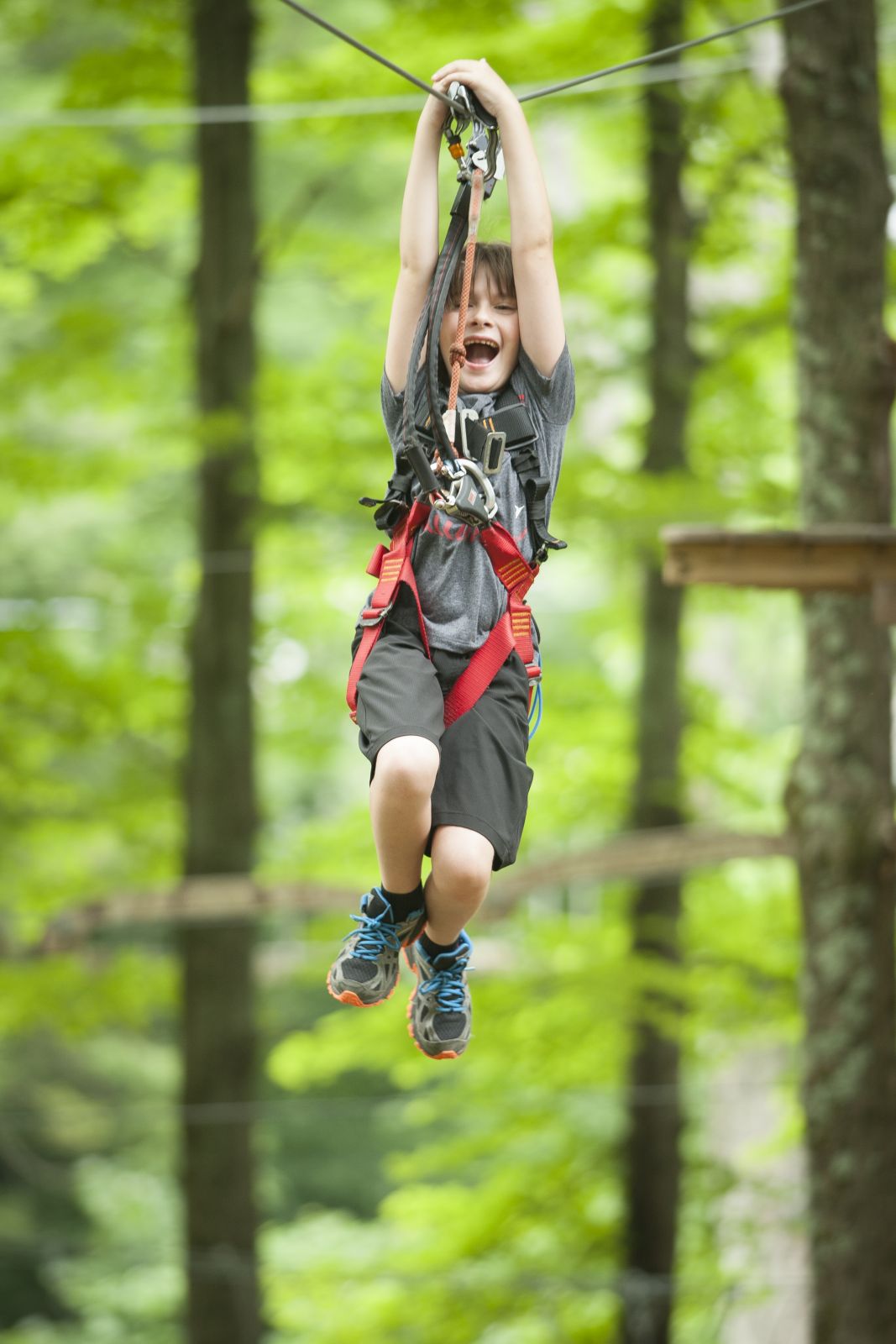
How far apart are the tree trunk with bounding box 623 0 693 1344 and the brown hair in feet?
16.0

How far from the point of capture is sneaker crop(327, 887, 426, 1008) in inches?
98.6

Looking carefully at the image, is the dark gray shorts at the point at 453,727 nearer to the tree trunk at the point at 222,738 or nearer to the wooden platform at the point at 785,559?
the wooden platform at the point at 785,559

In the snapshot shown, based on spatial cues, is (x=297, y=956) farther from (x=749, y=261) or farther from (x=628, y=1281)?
(x=749, y=261)

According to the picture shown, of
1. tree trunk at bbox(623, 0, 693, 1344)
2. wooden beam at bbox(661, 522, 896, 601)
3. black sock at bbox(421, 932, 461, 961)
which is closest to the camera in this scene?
black sock at bbox(421, 932, 461, 961)

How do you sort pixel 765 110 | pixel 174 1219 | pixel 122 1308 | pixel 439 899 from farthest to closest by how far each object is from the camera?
pixel 174 1219, pixel 122 1308, pixel 765 110, pixel 439 899

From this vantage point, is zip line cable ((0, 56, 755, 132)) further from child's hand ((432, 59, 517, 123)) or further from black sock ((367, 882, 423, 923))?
black sock ((367, 882, 423, 923))

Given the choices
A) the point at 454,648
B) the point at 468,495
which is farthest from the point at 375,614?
the point at 468,495

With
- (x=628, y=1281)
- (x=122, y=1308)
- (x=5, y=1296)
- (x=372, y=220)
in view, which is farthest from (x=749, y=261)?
(x=5, y=1296)

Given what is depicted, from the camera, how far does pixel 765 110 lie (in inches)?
298

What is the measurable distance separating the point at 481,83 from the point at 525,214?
218 millimetres

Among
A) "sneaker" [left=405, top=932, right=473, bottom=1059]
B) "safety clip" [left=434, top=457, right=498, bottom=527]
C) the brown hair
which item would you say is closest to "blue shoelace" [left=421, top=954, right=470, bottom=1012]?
"sneaker" [left=405, top=932, right=473, bottom=1059]

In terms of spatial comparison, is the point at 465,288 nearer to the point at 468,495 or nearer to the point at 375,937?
the point at 468,495

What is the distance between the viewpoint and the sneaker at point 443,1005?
8.43 feet

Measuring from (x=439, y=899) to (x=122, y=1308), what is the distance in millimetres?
10393
